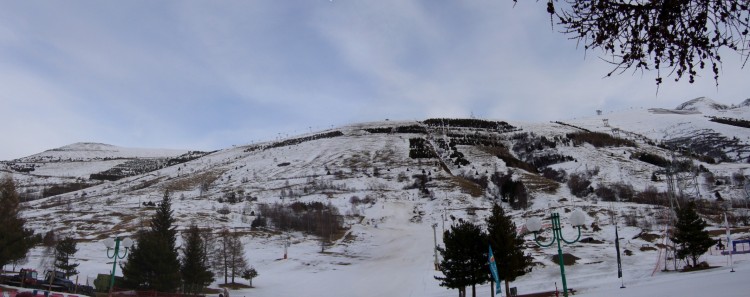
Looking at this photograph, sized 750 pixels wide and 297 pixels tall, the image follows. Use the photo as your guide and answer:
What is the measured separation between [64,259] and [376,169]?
137 m

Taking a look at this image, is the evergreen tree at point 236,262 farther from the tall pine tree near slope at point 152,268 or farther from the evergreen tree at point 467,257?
the evergreen tree at point 467,257

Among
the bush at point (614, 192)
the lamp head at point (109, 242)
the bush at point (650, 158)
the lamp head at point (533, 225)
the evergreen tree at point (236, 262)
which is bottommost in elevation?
the evergreen tree at point (236, 262)

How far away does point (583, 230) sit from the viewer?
7969cm

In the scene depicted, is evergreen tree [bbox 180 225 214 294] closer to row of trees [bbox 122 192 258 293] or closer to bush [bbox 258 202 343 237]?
row of trees [bbox 122 192 258 293]

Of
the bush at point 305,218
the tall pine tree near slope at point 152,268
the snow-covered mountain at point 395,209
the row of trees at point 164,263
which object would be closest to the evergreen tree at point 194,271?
the row of trees at point 164,263

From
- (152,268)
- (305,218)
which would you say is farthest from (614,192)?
(152,268)

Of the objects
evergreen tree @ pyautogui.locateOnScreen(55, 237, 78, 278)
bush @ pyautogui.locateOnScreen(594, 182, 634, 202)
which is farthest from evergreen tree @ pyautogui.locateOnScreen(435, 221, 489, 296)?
bush @ pyautogui.locateOnScreen(594, 182, 634, 202)

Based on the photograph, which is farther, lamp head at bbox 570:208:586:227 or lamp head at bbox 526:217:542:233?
lamp head at bbox 526:217:542:233

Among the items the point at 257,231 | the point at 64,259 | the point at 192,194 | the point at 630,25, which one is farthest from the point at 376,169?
the point at 630,25

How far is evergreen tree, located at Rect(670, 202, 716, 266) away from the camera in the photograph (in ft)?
124

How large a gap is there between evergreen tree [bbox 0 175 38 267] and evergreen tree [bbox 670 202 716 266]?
49869mm

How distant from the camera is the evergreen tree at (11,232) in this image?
37688mm

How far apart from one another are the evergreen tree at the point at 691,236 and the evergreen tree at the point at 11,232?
49.9 meters

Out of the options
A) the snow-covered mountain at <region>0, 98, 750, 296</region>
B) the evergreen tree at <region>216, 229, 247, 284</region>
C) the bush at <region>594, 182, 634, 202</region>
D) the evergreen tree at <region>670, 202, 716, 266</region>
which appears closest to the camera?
the evergreen tree at <region>670, 202, 716, 266</region>
